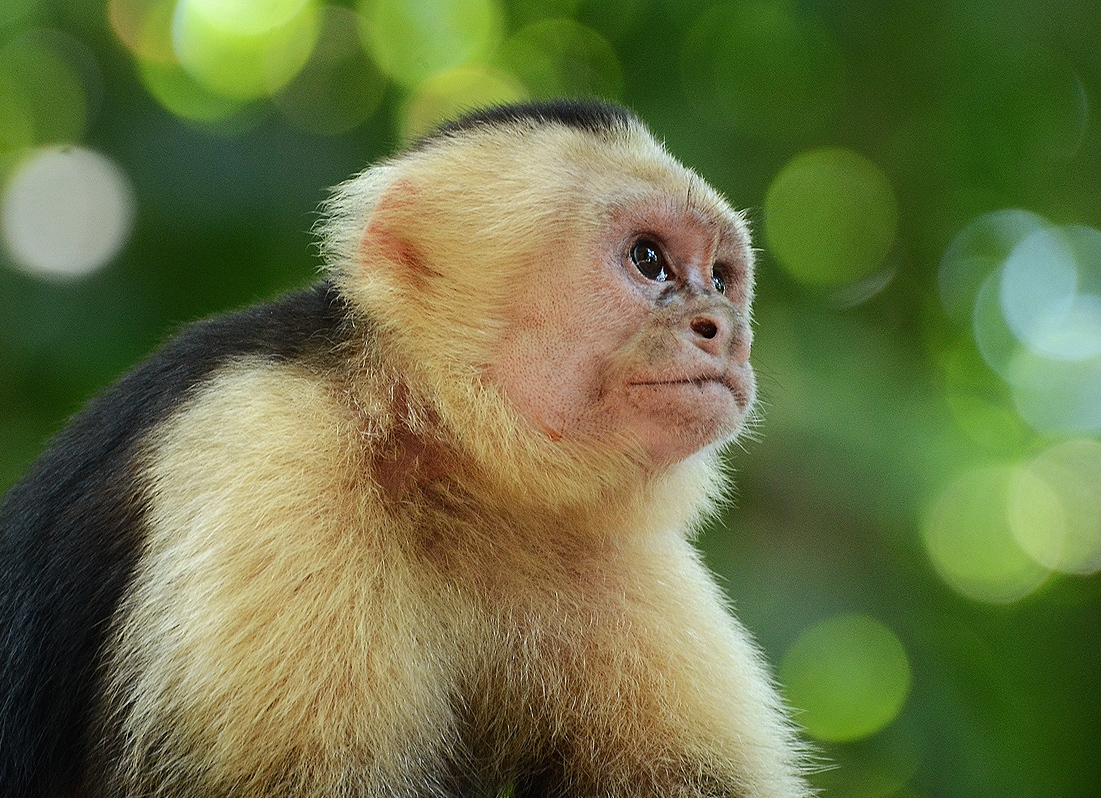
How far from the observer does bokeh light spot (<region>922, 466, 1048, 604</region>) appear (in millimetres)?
4215

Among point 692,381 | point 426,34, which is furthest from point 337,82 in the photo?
point 692,381

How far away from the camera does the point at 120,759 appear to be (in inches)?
75.7

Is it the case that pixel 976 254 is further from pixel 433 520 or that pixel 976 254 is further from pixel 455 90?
pixel 433 520

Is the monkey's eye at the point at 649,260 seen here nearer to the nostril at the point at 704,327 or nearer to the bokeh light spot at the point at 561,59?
the nostril at the point at 704,327

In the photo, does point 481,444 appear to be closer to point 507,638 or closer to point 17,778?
point 507,638

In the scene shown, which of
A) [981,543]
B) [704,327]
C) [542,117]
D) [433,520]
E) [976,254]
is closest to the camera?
[433,520]

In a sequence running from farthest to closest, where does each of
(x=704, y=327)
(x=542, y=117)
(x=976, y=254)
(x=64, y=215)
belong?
(x=976, y=254), (x=64, y=215), (x=542, y=117), (x=704, y=327)

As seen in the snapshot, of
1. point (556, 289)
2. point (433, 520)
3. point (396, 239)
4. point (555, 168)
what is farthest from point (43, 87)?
point (433, 520)

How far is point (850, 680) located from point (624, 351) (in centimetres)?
218

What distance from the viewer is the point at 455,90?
14.2ft

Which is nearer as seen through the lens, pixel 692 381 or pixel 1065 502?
pixel 692 381

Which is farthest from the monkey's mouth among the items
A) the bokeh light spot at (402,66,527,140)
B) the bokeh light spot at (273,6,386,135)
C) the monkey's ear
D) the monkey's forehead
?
the bokeh light spot at (273,6,386,135)

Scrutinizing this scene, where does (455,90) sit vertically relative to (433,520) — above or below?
above

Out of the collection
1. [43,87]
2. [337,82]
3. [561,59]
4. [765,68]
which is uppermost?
[765,68]
